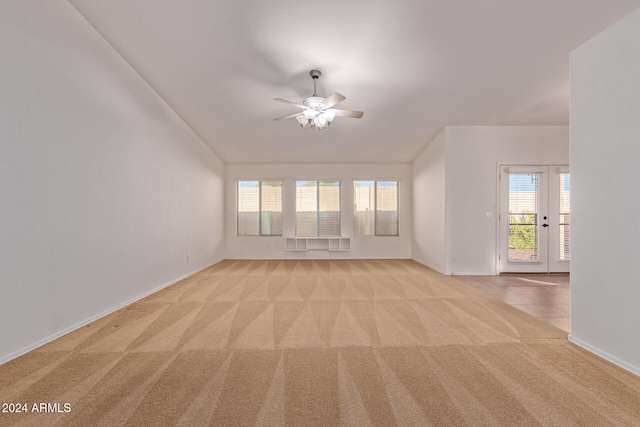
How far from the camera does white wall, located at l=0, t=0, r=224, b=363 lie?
2285 mm

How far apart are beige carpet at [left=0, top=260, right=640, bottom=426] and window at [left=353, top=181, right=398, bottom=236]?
4637 millimetres

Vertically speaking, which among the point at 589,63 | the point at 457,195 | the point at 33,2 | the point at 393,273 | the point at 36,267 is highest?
the point at 33,2

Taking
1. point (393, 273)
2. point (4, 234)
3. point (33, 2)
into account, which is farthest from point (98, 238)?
point (393, 273)

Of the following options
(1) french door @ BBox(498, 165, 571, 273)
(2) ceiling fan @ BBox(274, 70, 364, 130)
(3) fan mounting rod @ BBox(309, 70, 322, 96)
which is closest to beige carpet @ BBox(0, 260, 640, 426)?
(2) ceiling fan @ BBox(274, 70, 364, 130)

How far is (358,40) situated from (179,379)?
12.4 ft

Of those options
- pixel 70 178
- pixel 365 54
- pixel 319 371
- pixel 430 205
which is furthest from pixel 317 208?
pixel 319 371

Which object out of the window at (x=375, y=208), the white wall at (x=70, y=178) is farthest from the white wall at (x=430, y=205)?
the white wall at (x=70, y=178)

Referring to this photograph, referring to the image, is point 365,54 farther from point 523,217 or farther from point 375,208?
point 375,208

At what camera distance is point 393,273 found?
232 inches

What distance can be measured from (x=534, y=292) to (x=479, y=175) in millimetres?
2460

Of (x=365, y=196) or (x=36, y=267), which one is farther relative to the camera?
(x=365, y=196)

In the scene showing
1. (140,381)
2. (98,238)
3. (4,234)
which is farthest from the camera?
(98,238)

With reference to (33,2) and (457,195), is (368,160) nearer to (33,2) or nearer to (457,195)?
(457,195)

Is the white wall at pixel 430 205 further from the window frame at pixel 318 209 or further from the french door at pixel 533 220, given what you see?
the window frame at pixel 318 209
